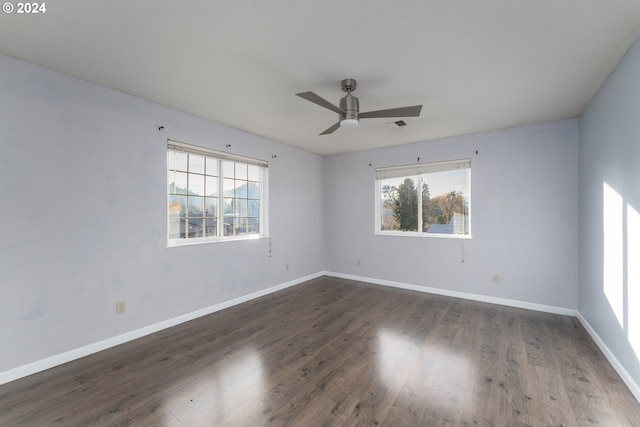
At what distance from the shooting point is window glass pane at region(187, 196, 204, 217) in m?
3.52

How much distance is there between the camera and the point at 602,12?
1.67m

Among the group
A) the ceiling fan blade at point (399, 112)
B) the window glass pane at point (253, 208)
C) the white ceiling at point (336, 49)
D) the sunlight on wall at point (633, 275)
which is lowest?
the sunlight on wall at point (633, 275)

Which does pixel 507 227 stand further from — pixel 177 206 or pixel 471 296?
pixel 177 206

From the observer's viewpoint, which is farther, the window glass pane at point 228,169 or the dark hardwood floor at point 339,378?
the window glass pane at point 228,169

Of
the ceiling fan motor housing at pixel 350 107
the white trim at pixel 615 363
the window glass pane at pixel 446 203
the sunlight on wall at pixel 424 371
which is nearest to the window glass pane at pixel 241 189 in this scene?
the ceiling fan motor housing at pixel 350 107

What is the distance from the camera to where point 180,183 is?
3.43 meters

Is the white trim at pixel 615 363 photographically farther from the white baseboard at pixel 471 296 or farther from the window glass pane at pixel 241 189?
the window glass pane at pixel 241 189

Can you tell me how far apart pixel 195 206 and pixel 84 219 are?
1183mm

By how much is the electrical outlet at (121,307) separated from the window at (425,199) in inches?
155

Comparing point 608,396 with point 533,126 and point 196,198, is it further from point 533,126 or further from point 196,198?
point 196,198

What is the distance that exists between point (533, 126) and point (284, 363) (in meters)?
4.24

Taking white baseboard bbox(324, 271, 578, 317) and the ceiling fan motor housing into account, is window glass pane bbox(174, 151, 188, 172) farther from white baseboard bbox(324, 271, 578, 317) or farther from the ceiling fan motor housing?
white baseboard bbox(324, 271, 578, 317)

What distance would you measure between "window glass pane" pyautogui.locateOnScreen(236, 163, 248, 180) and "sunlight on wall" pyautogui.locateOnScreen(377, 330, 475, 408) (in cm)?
293

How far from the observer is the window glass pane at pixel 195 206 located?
3.52m
